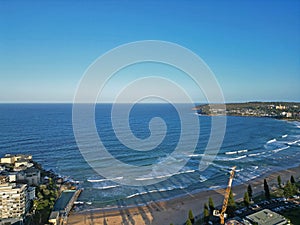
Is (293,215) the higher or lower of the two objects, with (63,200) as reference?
higher

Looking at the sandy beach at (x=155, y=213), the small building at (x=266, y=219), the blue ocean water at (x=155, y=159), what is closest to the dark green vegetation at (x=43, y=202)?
the sandy beach at (x=155, y=213)

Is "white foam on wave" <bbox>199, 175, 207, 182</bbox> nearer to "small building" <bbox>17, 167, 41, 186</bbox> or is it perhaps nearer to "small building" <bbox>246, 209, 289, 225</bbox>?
"small building" <bbox>246, 209, 289, 225</bbox>

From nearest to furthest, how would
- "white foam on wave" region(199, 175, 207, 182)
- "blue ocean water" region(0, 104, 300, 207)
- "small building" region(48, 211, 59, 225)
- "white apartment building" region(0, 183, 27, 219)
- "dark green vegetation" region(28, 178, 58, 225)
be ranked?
"small building" region(48, 211, 59, 225) < "white apartment building" region(0, 183, 27, 219) < "dark green vegetation" region(28, 178, 58, 225) < "blue ocean water" region(0, 104, 300, 207) < "white foam on wave" region(199, 175, 207, 182)

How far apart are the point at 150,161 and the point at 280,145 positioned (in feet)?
79.5

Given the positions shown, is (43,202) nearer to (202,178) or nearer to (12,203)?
(12,203)

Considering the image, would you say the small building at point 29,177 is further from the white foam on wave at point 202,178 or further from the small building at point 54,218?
the white foam on wave at point 202,178

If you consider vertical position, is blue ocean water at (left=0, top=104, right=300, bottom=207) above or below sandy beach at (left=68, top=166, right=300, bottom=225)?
above

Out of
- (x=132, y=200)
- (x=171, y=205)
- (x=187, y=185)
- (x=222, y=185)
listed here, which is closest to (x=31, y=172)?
(x=132, y=200)

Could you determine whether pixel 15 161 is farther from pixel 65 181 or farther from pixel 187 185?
pixel 187 185

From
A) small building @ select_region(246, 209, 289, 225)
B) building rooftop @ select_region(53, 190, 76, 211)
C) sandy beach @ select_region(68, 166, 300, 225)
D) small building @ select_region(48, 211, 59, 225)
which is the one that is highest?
small building @ select_region(246, 209, 289, 225)

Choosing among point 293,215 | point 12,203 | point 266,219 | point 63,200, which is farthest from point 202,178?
point 12,203

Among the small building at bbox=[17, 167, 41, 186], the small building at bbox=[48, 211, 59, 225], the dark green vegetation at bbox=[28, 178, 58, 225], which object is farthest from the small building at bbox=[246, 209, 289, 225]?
the small building at bbox=[17, 167, 41, 186]

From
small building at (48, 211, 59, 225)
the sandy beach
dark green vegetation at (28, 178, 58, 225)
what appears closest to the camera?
small building at (48, 211, 59, 225)

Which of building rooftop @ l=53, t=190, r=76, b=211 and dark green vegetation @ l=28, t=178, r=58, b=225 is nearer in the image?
dark green vegetation @ l=28, t=178, r=58, b=225
